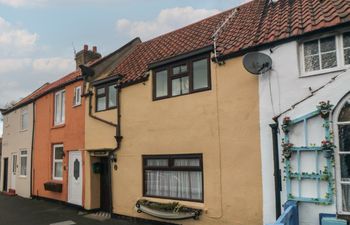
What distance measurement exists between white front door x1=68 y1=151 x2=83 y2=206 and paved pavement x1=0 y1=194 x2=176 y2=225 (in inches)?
18.8

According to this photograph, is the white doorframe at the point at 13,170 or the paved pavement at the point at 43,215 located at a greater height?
the white doorframe at the point at 13,170

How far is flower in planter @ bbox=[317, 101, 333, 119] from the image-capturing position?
7363mm

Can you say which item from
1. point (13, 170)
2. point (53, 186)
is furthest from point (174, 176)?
point (13, 170)

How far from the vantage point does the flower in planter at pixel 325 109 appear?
7363 mm

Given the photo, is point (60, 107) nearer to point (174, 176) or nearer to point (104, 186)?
point (104, 186)

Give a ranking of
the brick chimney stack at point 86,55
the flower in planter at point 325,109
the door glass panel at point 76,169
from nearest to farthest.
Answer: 1. the flower in planter at point 325,109
2. the door glass panel at point 76,169
3. the brick chimney stack at point 86,55

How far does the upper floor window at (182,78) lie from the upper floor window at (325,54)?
9.61 feet

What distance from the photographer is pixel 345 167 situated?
7.25 metres

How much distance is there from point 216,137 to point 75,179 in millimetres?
8189

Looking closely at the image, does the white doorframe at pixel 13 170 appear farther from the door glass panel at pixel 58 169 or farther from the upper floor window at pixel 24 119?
the door glass panel at pixel 58 169

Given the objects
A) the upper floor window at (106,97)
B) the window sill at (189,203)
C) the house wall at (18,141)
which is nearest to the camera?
the window sill at (189,203)

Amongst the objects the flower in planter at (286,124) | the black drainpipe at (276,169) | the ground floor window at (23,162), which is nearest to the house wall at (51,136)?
the ground floor window at (23,162)

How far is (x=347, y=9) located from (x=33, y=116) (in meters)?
17.2

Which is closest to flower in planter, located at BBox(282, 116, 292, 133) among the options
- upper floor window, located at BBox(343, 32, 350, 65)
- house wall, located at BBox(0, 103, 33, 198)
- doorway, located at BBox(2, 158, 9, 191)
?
upper floor window, located at BBox(343, 32, 350, 65)
